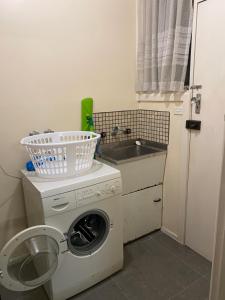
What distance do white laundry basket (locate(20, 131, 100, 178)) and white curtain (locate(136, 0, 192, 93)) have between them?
0.90 meters

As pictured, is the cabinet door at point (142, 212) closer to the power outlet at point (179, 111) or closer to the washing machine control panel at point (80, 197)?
the washing machine control panel at point (80, 197)

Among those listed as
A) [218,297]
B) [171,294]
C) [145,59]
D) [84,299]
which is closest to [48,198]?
[84,299]

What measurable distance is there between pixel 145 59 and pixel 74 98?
77 cm

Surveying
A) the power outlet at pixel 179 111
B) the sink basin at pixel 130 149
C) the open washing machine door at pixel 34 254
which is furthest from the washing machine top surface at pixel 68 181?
the power outlet at pixel 179 111

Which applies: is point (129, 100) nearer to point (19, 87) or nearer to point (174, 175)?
point (174, 175)

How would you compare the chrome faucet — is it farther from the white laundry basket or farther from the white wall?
the white laundry basket

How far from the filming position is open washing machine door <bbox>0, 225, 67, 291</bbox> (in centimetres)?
119

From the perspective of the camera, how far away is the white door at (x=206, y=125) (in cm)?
155

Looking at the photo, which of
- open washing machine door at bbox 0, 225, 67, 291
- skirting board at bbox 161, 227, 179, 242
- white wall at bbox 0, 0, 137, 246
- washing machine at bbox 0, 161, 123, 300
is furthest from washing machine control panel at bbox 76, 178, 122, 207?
skirting board at bbox 161, 227, 179, 242

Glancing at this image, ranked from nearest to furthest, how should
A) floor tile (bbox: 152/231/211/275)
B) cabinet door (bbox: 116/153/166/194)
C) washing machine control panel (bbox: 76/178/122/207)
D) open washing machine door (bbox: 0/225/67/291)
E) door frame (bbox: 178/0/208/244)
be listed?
open washing machine door (bbox: 0/225/67/291) → washing machine control panel (bbox: 76/178/122/207) → door frame (bbox: 178/0/208/244) → floor tile (bbox: 152/231/211/275) → cabinet door (bbox: 116/153/166/194)

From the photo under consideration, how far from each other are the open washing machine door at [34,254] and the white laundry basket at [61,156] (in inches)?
14.7

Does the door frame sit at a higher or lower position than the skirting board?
higher

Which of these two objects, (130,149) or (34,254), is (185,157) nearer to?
(130,149)

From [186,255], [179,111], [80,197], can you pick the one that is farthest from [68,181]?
[186,255]
